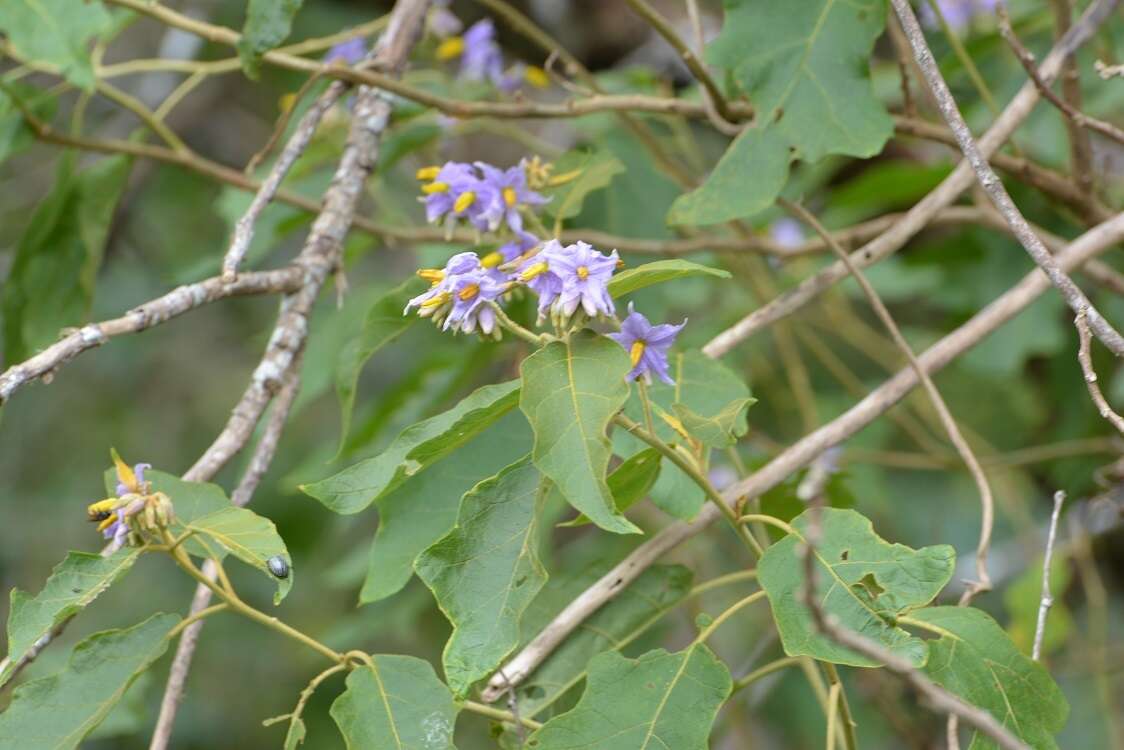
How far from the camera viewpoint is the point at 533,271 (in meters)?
1.08

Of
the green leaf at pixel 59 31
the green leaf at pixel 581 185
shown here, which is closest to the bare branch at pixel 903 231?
the green leaf at pixel 581 185

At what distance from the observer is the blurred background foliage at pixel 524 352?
2254 millimetres

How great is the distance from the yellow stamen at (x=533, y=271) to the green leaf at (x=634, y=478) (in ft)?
0.76

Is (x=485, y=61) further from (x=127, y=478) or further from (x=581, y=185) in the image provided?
(x=127, y=478)

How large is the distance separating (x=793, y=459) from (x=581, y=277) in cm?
55

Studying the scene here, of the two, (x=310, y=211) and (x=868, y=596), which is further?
(x=310, y=211)

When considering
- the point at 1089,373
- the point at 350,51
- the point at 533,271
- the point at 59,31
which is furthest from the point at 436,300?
the point at 350,51

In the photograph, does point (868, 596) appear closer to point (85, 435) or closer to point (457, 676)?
point (457, 676)

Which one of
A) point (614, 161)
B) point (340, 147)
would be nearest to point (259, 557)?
point (614, 161)

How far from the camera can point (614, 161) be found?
5.34ft

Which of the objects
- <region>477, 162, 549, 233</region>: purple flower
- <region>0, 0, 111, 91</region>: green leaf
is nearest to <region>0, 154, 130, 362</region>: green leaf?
<region>0, 0, 111, 91</region>: green leaf

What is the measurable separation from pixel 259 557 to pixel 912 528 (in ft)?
8.02

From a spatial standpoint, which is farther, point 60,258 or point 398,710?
point 60,258

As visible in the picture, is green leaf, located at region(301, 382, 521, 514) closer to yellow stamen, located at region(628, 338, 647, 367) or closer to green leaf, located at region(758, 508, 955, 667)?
yellow stamen, located at region(628, 338, 647, 367)
